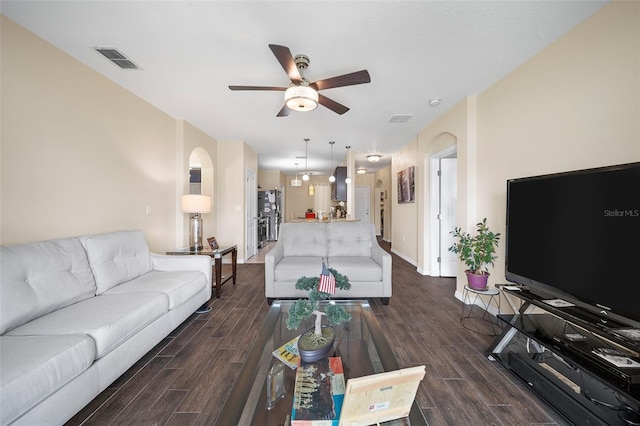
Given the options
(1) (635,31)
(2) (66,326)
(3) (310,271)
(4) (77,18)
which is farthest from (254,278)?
(1) (635,31)

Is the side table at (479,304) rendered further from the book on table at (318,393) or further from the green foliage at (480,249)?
the book on table at (318,393)

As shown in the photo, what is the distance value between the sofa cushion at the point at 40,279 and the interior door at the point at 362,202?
8.62 m

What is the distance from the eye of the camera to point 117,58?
223 cm

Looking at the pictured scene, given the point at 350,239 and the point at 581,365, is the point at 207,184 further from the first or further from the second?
the point at 581,365

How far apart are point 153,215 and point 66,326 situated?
2.22m

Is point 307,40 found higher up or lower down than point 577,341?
higher up

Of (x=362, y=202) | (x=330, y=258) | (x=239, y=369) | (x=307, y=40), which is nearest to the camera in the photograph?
(x=239, y=369)

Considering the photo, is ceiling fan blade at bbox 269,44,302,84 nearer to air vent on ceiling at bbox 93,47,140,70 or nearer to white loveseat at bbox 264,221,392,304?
air vent on ceiling at bbox 93,47,140,70

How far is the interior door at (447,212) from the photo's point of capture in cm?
407

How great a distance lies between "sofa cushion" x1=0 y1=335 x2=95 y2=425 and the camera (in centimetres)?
101

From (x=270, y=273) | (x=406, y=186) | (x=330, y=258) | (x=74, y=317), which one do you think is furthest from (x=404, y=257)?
(x=74, y=317)

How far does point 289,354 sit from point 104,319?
1.24 m

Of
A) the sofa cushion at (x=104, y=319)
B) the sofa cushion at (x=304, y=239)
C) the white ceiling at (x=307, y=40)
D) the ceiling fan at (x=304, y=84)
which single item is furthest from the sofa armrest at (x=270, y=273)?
the white ceiling at (x=307, y=40)

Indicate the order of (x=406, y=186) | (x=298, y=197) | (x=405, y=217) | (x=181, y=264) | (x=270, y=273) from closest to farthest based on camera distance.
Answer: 1. (x=181, y=264)
2. (x=270, y=273)
3. (x=406, y=186)
4. (x=405, y=217)
5. (x=298, y=197)
